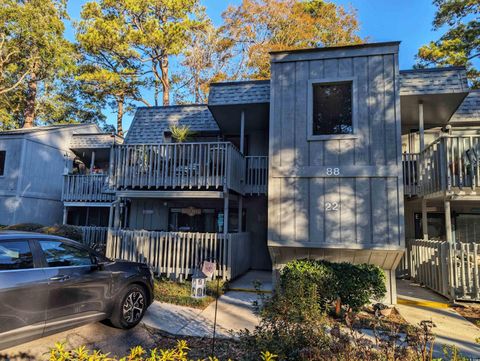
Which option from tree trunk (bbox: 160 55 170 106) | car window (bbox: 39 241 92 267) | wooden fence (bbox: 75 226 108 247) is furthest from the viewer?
tree trunk (bbox: 160 55 170 106)

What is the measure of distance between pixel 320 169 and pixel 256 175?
12.2 feet

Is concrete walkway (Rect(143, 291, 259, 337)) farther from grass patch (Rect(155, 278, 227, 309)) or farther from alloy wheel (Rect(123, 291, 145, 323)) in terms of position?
alloy wheel (Rect(123, 291, 145, 323))

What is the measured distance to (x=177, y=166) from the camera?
9602 millimetres

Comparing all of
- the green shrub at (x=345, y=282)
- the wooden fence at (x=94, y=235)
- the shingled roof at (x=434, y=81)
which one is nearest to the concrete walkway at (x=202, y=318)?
the green shrub at (x=345, y=282)

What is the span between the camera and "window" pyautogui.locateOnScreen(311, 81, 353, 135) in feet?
25.2

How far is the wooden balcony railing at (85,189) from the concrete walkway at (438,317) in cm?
1271

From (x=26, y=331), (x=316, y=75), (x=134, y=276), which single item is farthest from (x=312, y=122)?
(x=26, y=331)

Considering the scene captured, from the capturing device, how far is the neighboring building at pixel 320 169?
23.9 ft

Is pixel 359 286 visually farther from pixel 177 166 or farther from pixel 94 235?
pixel 94 235

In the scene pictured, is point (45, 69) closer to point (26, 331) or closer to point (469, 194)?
point (26, 331)

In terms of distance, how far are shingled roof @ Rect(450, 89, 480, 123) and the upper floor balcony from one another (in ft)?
25.2

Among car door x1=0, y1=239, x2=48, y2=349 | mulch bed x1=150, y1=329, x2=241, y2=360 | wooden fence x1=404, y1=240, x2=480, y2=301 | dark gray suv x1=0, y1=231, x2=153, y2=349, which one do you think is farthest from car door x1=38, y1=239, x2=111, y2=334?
wooden fence x1=404, y1=240, x2=480, y2=301

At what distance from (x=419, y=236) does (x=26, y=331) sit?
11.5 m

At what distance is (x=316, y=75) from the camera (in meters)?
7.91
